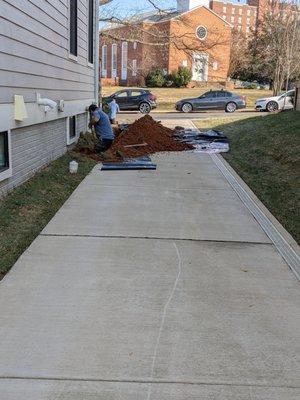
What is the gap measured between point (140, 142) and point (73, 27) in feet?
10.5

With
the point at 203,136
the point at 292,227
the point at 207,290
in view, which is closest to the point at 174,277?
the point at 207,290

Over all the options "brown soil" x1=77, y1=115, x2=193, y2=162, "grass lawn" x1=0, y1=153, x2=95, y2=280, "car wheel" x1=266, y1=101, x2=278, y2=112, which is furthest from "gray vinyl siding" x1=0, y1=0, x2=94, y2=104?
"car wheel" x1=266, y1=101, x2=278, y2=112

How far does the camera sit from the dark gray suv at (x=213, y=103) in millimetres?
32219

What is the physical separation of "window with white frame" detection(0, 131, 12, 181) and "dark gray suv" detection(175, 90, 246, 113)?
26.3 meters

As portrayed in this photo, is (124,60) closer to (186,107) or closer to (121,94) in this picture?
(121,94)

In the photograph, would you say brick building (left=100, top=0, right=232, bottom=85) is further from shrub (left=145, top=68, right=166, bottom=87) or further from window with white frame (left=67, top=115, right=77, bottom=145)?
window with white frame (left=67, top=115, right=77, bottom=145)

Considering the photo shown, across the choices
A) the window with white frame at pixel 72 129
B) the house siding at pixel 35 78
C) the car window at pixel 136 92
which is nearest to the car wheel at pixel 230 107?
the car window at pixel 136 92

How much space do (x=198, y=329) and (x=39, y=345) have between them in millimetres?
1077

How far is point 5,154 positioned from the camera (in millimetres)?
6805

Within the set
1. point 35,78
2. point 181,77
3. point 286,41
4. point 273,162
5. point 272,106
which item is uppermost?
point 286,41

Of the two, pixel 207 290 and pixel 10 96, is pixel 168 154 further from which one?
pixel 207 290

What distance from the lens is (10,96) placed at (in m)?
6.68

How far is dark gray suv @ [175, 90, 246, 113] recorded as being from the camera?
3222cm

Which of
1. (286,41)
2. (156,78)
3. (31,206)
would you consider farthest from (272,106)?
(31,206)
